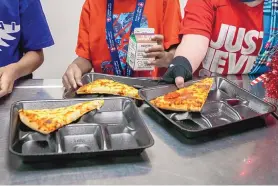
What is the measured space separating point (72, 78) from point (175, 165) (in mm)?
528

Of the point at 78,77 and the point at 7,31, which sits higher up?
the point at 7,31

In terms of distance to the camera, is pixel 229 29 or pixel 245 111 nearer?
pixel 245 111

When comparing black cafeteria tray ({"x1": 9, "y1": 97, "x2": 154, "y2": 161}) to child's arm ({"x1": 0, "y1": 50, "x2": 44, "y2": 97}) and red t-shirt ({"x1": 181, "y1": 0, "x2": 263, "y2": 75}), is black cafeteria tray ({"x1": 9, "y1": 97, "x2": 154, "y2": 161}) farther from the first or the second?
red t-shirt ({"x1": 181, "y1": 0, "x2": 263, "y2": 75})

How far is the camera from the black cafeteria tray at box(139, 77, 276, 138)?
35.0 inches

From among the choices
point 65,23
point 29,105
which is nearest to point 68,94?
point 29,105

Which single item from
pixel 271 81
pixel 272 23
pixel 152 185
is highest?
pixel 272 23

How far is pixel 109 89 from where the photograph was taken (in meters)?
1.08

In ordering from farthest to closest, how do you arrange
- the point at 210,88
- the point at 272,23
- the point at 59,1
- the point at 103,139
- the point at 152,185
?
the point at 59,1
the point at 272,23
the point at 210,88
the point at 103,139
the point at 152,185

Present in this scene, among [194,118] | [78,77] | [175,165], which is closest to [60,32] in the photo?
[78,77]

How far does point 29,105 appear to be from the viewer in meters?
0.94

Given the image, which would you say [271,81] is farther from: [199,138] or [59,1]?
[59,1]

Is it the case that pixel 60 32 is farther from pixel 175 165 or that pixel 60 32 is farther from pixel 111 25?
pixel 175 165

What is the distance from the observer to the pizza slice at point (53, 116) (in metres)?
0.83

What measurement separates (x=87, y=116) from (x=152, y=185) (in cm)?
29
